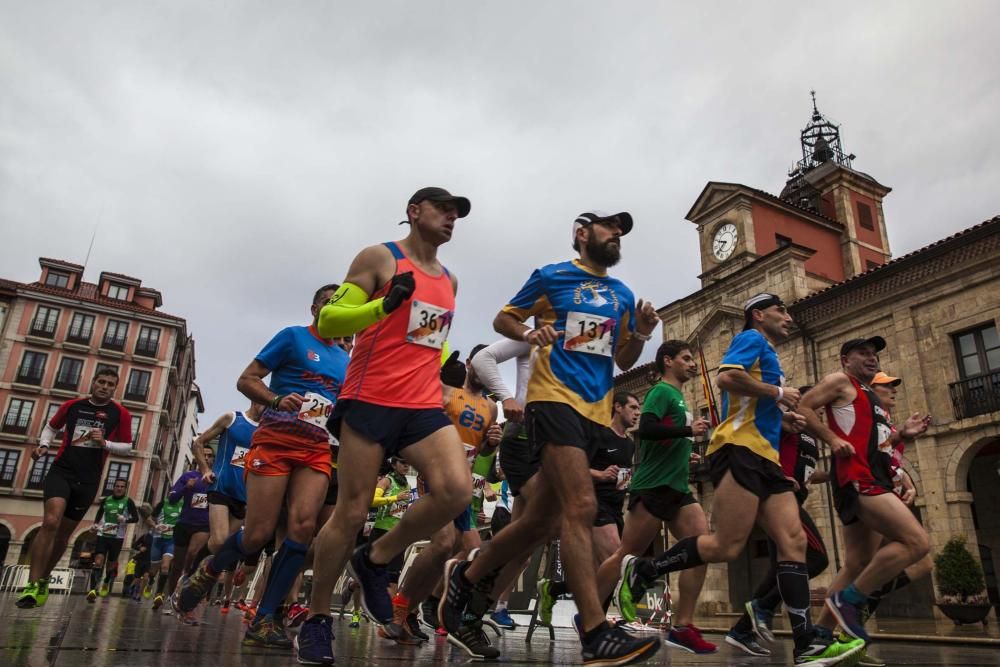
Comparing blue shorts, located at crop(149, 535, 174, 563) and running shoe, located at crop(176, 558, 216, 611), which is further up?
blue shorts, located at crop(149, 535, 174, 563)

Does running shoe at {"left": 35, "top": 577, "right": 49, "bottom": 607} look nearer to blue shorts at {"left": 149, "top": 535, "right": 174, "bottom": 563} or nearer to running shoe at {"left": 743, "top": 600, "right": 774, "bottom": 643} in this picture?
running shoe at {"left": 743, "top": 600, "right": 774, "bottom": 643}

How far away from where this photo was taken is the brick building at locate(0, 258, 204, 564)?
154 feet

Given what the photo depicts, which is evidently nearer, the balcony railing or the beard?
the beard

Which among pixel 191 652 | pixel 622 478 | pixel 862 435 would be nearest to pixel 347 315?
pixel 191 652

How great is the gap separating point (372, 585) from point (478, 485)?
3570 millimetres

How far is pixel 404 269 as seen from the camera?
3.86 m

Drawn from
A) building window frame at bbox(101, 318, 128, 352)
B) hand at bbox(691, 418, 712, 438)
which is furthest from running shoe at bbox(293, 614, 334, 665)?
building window frame at bbox(101, 318, 128, 352)

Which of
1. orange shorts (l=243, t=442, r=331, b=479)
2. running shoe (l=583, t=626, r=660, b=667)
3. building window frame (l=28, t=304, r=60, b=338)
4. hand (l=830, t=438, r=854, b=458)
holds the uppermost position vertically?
building window frame (l=28, t=304, r=60, b=338)

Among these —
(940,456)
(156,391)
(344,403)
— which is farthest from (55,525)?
(156,391)

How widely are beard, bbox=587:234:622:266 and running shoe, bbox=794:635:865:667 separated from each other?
2350mm

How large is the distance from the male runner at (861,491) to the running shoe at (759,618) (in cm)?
64

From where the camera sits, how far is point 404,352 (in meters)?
3.72

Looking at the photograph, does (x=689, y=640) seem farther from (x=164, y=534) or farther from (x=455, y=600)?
(x=164, y=534)

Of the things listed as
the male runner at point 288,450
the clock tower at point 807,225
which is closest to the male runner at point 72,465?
the male runner at point 288,450
